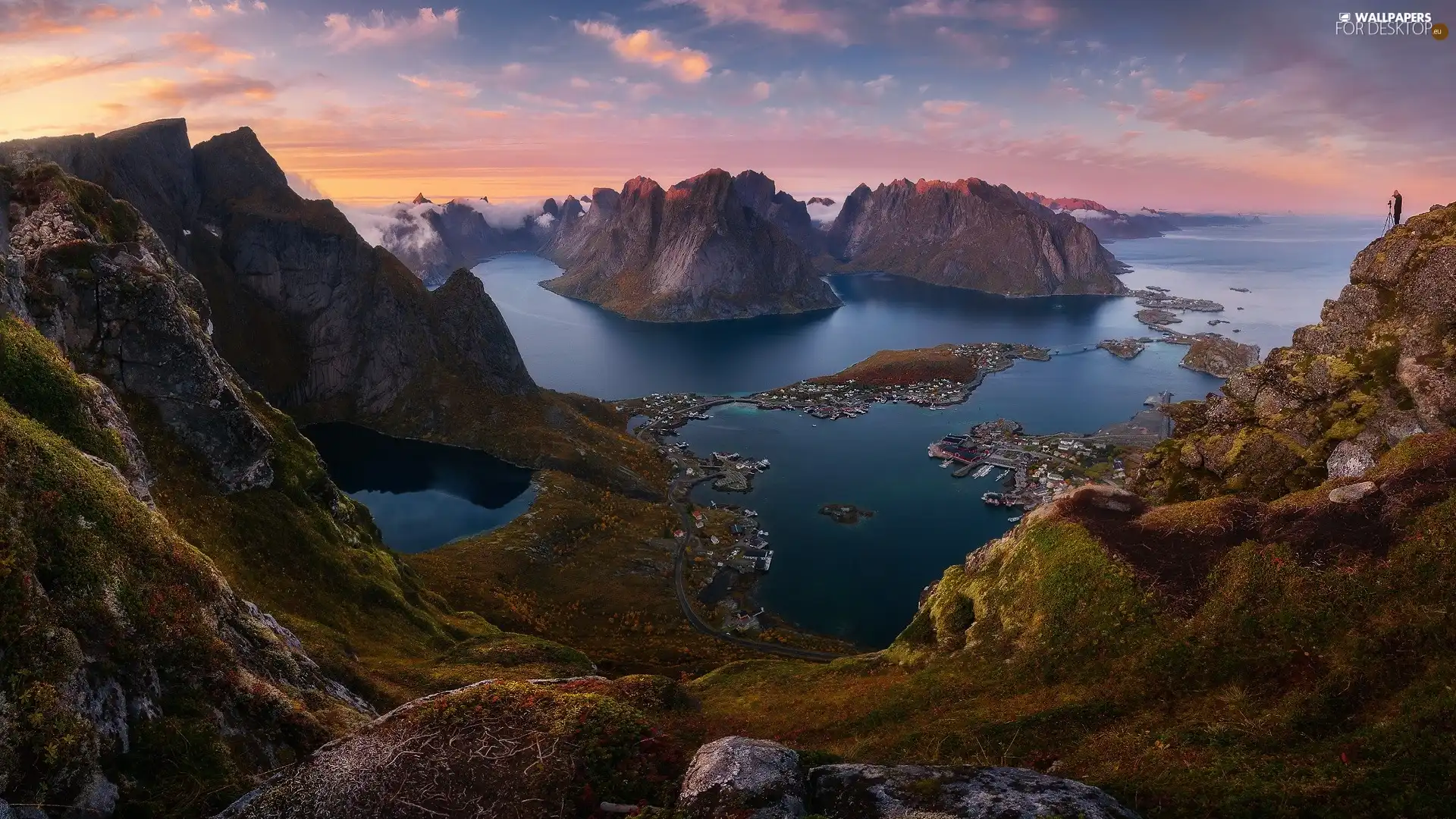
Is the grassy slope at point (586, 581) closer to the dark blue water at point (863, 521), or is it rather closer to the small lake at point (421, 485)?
the small lake at point (421, 485)

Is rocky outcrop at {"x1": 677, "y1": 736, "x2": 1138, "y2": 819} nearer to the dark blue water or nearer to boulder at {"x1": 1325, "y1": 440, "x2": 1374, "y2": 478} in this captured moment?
boulder at {"x1": 1325, "y1": 440, "x2": 1374, "y2": 478}

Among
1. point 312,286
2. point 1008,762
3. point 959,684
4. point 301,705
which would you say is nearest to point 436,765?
point 301,705

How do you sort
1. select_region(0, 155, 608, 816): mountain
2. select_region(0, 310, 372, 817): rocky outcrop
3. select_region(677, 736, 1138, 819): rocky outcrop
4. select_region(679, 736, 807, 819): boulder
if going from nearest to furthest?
select_region(677, 736, 1138, 819): rocky outcrop
select_region(0, 310, 372, 817): rocky outcrop
select_region(679, 736, 807, 819): boulder
select_region(0, 155, 608, 816): mountain

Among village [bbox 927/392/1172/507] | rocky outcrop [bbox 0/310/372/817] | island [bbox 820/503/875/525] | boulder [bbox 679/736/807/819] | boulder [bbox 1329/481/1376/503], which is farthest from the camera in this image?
village [bbox 927/392/1172/507]

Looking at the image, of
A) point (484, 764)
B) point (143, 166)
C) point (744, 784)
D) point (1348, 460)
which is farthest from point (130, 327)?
point (143, 166)

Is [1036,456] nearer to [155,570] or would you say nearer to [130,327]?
[130,327]

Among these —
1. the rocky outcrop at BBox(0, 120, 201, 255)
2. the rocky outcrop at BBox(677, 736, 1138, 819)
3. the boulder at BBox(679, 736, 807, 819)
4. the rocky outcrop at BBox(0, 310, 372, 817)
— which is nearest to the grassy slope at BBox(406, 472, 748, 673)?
the rocky outcrop at BBox(0, 310, 372, 817)

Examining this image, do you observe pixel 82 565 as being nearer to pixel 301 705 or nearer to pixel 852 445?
pixel 301 705
